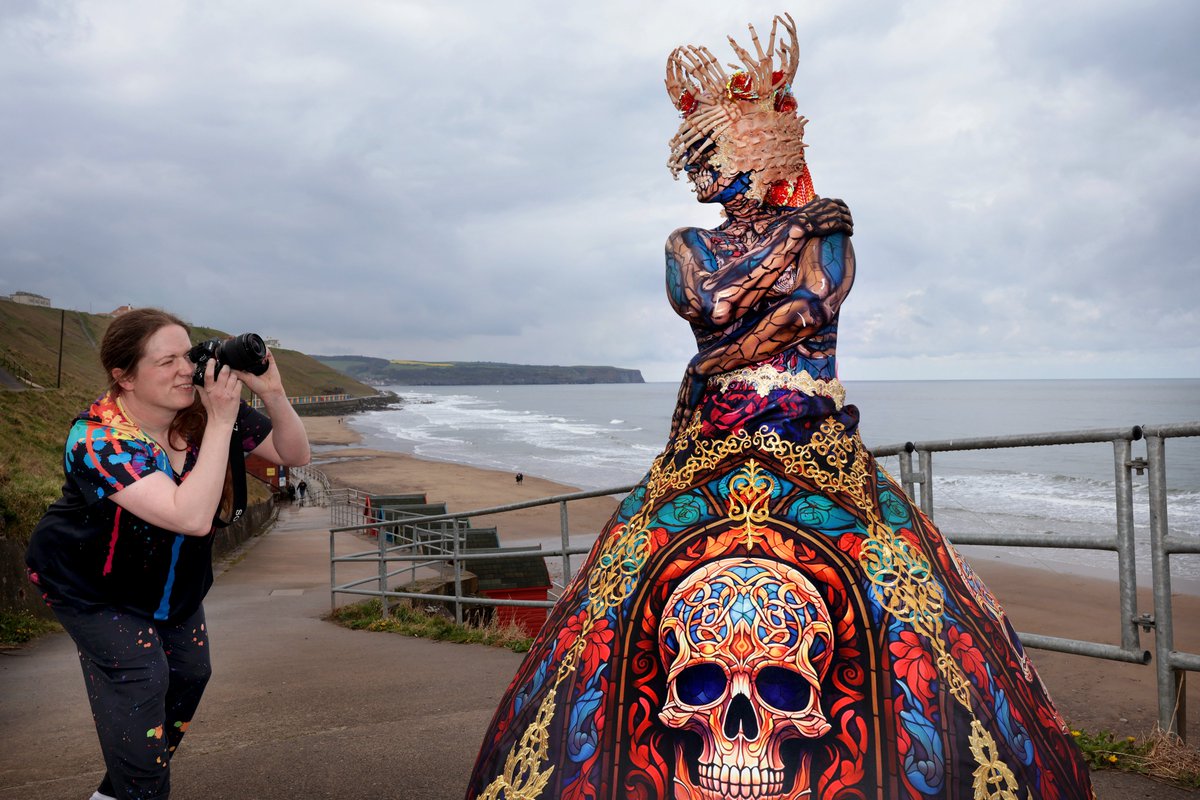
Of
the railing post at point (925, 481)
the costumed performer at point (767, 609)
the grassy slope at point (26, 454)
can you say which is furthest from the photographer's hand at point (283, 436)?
the railing post at point (925, 481)

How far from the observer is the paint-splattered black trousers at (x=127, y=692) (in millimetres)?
2547

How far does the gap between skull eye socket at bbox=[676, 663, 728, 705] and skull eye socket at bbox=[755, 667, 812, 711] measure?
0.26 feet

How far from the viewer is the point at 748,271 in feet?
7.81

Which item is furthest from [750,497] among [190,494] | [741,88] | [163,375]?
[163,375]

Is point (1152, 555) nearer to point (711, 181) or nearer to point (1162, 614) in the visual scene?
point (1162, 614)

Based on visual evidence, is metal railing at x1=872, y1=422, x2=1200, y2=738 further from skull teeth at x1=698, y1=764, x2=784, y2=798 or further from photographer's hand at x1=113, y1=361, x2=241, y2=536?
photographer's hand at x1=113, y1=361, x2=241, y2=536

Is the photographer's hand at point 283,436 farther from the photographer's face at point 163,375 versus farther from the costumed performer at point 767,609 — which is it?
the costumed performer at point 767,609

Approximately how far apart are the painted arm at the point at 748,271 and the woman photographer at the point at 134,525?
134 cm

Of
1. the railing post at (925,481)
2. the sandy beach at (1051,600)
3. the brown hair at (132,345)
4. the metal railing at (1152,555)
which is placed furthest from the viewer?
the sandy beach at (1051,600)

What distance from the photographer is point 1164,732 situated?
361 centimetres

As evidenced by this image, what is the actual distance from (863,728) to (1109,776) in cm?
228

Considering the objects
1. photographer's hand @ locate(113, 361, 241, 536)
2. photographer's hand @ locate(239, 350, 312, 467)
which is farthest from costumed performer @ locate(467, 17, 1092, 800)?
photographer's hand @ locate(239, 350, 312, 467)

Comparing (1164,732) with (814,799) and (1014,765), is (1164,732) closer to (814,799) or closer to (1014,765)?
(1014,765)

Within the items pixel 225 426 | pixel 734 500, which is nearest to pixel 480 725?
pixel 225 426
